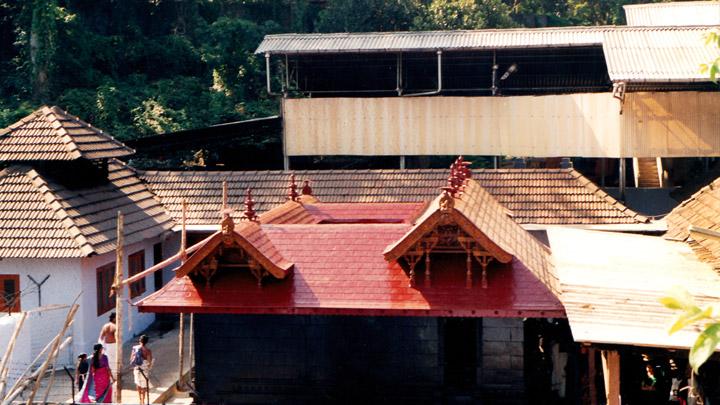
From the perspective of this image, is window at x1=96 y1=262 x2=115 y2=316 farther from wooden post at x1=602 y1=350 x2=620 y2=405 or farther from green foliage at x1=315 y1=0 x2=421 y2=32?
green foliage at x1=315 y1=0 x2=421 y2=32

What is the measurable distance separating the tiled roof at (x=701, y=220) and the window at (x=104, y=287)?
1168 cm

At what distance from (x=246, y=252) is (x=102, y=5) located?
104ft

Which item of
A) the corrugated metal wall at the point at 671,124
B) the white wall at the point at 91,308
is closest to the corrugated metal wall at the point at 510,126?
the corrugated metal wall at the point at 671,124

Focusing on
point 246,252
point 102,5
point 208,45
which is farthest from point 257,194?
point 102,5

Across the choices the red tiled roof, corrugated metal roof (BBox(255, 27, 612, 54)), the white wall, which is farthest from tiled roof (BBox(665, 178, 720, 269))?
the white wall

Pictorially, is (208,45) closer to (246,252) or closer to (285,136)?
(285,136)

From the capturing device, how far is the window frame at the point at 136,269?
21.3 meters

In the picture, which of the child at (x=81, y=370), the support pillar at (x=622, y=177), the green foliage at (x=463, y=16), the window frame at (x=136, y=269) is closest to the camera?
the child at (x=81, y=370)

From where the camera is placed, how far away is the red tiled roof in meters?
13.4

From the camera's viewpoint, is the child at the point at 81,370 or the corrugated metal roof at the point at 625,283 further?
the child at the point at 81,370

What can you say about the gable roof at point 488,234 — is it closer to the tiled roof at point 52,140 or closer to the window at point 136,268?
the window at point 136,268

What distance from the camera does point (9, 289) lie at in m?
19.3

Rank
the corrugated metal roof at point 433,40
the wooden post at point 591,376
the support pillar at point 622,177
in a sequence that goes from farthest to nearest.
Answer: the corrugated metal roof at point 433,40
the support pillar at point 622,177
the wooden post at point 591,376

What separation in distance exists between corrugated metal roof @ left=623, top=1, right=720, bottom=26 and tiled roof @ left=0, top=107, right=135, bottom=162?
2169 centimetres
